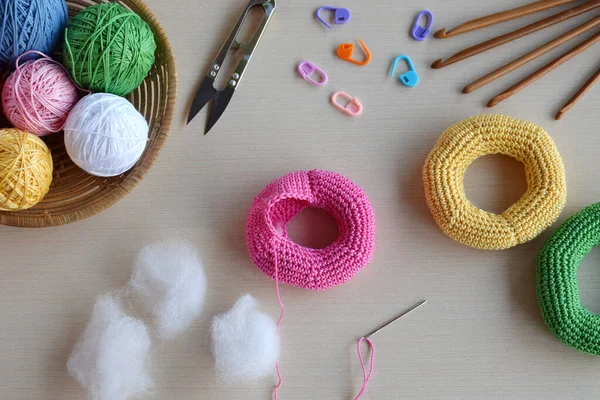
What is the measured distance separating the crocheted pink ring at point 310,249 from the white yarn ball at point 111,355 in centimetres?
24

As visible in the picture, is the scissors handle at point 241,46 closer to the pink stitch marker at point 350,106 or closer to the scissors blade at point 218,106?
the scissors blade at point 218,106

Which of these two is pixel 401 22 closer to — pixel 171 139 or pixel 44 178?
pixel 171 139

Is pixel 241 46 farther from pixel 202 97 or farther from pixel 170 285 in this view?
pixel 170 285

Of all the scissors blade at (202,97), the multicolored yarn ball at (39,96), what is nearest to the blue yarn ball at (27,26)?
the multicolored yarn ball at (39,96)

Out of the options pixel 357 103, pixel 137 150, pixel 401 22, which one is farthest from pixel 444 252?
pixel 137 150

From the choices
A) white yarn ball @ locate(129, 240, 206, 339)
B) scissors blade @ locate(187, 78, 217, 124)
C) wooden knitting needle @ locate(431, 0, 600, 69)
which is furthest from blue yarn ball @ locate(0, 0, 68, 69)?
wooden knitting needle @ locate(431, 0, 600, 69)

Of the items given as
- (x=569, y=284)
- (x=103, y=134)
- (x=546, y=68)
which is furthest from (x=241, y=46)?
(x=569, y=284)

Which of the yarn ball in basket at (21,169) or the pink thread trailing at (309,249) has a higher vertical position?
the pink thread trailing at (309,249)

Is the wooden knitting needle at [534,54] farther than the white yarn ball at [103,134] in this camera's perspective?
Yes

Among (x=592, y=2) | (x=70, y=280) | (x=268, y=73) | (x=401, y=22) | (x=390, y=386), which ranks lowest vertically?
(x=70, y=280)

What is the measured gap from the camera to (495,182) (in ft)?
3.30

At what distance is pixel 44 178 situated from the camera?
2.99ft

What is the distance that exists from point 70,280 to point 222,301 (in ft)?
0.90

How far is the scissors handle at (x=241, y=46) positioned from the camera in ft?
3.39
